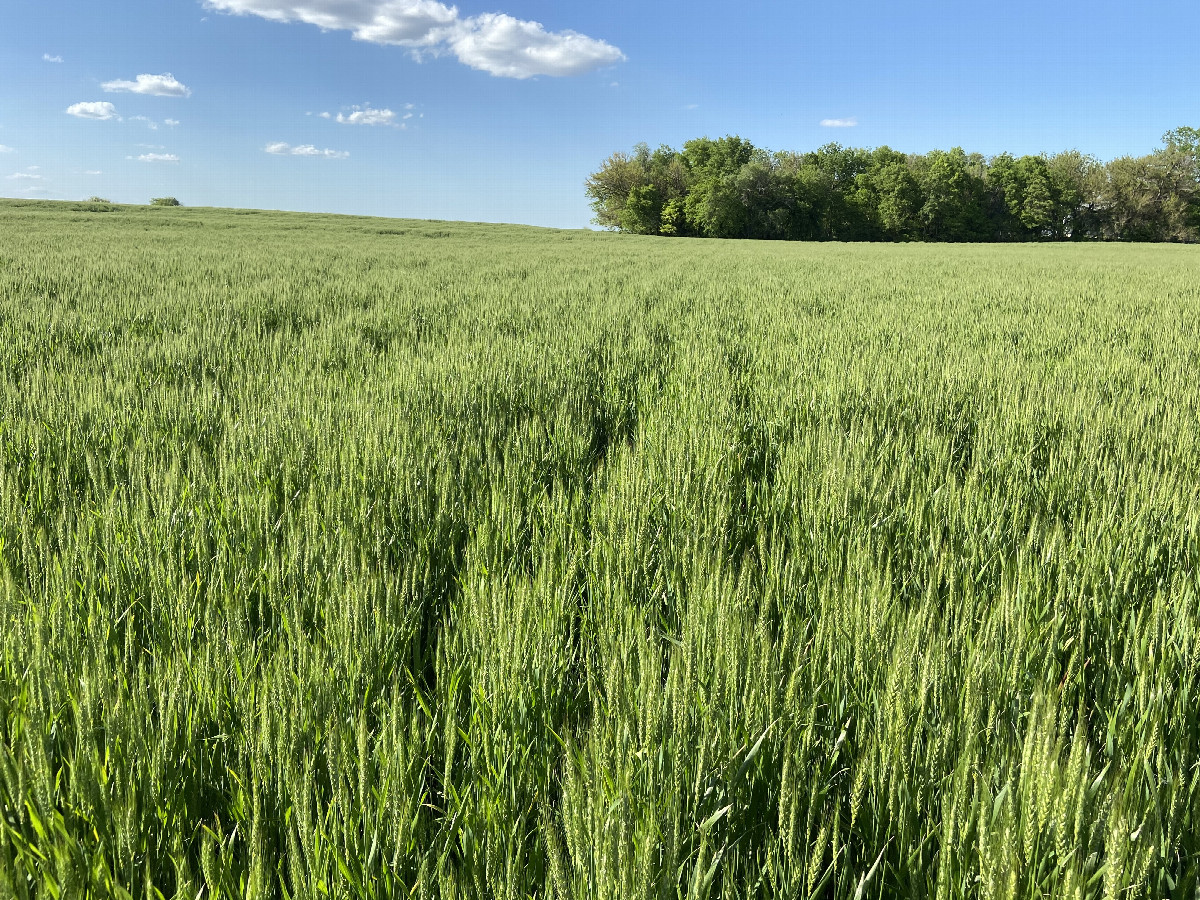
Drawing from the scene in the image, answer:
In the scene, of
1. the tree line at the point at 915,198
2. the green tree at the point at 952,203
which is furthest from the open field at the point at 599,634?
the green tree at the point at 952,203

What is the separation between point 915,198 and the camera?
197ft

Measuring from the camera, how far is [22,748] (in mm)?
988

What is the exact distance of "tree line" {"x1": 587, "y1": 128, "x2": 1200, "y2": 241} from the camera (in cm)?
5434

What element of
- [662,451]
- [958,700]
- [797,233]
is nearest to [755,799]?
[958,700]

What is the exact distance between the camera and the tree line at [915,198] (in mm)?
54344

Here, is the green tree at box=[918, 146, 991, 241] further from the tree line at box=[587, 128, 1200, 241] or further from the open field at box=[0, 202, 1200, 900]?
the open field at box=[0, 202, 1200, 900]

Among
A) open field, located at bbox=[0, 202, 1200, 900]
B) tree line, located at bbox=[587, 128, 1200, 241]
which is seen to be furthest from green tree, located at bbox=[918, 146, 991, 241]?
open field, located at bbox=[0, 202, 1200, 900]

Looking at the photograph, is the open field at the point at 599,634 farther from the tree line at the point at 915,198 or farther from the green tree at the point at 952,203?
the green tree at the point at 952,203

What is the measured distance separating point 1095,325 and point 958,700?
6.30m

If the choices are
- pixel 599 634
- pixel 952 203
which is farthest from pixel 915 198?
pixel 599 634

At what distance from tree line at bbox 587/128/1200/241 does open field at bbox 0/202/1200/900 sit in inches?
2084

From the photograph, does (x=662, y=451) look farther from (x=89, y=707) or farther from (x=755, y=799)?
(x=89, y=707)

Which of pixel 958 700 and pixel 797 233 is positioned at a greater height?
pixel 797 233

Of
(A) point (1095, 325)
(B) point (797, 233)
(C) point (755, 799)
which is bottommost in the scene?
(C) point (755, 799)
